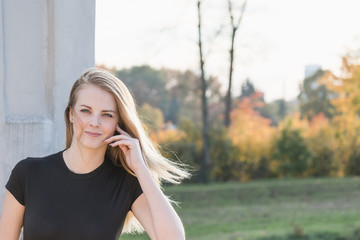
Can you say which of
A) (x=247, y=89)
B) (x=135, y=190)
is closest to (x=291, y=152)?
(x=247, y=89)

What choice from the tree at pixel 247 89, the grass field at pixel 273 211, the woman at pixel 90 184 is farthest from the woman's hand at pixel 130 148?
the tree at pixel 247 89

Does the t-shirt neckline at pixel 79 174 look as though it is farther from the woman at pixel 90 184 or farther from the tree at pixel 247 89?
the tree at pixel 247 89

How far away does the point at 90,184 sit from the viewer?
2.15 metres

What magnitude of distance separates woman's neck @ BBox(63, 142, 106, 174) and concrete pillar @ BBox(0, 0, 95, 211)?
154 millimetres

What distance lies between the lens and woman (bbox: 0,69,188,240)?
203 centimetres

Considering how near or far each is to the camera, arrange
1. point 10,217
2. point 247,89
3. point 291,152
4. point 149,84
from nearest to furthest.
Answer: point 10,217, point 291,152, point 247,89, point 149,84

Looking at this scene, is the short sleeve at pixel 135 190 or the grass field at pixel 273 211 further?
the grass field at pixel 273 211

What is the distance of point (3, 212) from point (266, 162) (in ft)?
52.0

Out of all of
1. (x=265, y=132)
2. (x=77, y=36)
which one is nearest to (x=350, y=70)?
(x=265, y=132)

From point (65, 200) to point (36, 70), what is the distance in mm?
565

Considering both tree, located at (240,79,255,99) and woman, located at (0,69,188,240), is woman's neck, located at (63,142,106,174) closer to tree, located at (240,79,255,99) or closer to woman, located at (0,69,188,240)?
woman, located at (0,69,188,240)

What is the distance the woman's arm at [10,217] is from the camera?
2.03 metres

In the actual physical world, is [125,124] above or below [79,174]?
above

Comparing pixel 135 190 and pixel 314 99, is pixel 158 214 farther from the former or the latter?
pixel 314 99
